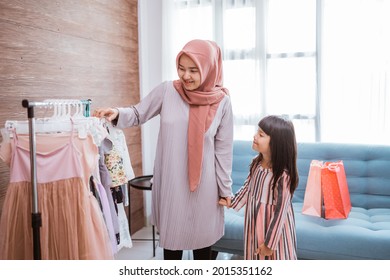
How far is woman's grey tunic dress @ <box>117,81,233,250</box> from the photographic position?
1.58 meters

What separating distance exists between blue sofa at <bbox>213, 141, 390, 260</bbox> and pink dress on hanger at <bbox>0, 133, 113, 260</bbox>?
1.07 meters

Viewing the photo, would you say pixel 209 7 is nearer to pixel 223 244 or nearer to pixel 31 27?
pixel 31 27

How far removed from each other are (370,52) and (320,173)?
1096mm

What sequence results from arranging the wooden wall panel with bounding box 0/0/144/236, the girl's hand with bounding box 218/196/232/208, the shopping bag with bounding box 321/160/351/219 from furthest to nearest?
the shopping bag with bounding box 321/160/351/219 < the wooden wall panel with bounding box 0/0/144/236 < the girl's hand with bounding box 218/196/232/208

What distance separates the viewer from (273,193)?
162 centimetres

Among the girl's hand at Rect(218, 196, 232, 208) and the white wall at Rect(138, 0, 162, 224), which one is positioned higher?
the white wall at Rect(138, 0, 162, 224)

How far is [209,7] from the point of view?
3.17 m

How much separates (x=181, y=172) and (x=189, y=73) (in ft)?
1.38

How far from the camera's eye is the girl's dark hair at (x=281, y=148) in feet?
5.25

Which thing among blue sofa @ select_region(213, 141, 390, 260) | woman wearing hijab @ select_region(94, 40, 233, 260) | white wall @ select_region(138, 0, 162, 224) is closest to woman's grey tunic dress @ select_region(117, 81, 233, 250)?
woman wearing hijab @ select_region(94, 40, 233, 260)

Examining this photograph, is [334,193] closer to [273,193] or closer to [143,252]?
[273,193]

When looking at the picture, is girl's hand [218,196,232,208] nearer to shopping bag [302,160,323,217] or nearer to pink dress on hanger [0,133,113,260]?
pink dress on hanger [0,133,113,260]

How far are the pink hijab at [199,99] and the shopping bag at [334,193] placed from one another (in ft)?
3.53
